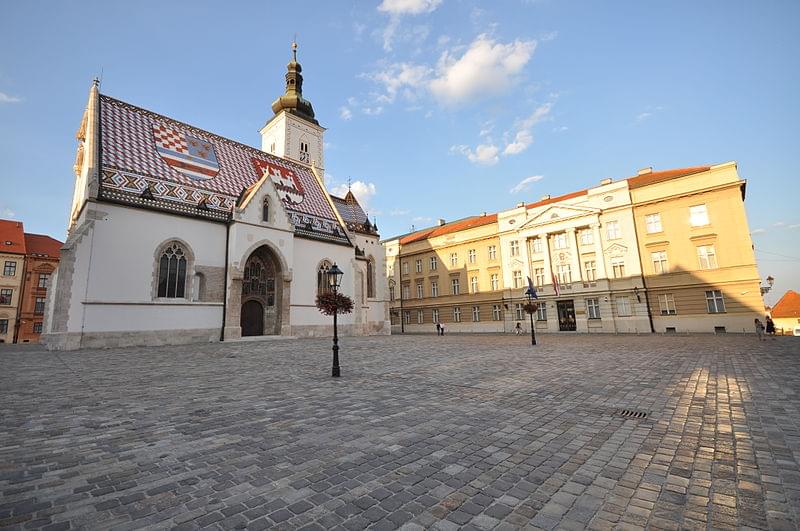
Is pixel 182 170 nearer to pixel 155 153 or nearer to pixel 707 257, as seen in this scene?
pixel 155 153

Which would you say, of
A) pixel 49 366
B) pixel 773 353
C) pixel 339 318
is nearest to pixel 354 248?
pixel 339 318

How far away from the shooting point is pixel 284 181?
100 ft

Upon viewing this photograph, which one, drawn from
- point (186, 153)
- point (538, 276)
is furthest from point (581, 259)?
point (186, 153)

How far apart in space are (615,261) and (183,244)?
3378 cm

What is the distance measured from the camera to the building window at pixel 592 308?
3133 centimetres

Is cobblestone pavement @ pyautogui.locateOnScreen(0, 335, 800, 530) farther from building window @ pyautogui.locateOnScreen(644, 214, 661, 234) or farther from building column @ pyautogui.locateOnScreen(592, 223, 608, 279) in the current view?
building window @ pyautogui.locateOnScreen(644, 214, 661, 234)

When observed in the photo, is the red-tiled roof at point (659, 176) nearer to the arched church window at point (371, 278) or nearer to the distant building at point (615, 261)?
the distant building at point (615, 261)

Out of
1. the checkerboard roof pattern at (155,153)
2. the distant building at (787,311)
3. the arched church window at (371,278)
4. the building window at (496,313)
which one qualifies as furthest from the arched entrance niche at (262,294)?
the distant building at (787,311)

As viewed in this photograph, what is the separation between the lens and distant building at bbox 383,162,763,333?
1028 inches

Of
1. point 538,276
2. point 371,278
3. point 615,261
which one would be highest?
point 615,261

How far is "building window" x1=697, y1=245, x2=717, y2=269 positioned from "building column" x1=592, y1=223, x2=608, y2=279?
655 cm

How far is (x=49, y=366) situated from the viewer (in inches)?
436

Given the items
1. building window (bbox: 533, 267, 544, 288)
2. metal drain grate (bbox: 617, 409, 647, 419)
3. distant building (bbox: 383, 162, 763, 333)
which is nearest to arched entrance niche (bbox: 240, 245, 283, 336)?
distant building (bbox: 383, 162, 763, 333)

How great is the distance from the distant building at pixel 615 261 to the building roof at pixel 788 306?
36.3m
